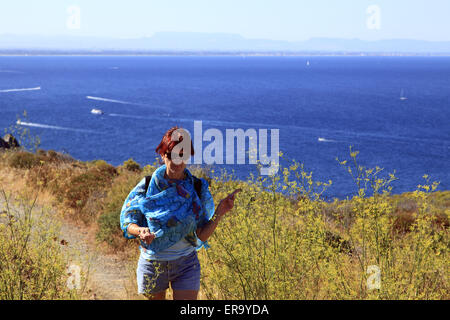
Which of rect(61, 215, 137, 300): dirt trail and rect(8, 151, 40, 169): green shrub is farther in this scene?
rect(8, 151, 40, 169): green shrub

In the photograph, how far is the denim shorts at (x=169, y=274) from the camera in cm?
347

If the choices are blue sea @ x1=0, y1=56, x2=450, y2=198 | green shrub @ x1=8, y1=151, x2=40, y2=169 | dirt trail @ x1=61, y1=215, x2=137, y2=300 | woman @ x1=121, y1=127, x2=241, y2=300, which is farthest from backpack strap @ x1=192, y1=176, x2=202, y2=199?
blue sea @ x1=0, y1=56, x2=450, y2=198

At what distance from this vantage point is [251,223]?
14.5 ft

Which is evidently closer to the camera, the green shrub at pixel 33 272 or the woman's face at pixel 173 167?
the woman's face at pixel 173 167

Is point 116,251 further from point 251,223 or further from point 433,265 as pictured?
point 433,265

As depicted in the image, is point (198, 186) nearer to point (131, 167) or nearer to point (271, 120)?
point (131, 167)

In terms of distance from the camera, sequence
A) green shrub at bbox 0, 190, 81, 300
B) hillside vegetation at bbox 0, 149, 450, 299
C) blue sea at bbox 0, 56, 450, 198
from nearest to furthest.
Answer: green shrub at bbox 0, 190, 81, 300
hillside vegetation at bbox 0, 149, 450, 299
blue sea at bbox 0, 56, 450, 198

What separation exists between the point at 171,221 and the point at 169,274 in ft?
1.39

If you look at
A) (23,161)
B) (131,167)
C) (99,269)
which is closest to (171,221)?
(99,269)

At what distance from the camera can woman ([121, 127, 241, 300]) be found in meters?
3.37

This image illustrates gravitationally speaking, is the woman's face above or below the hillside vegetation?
above

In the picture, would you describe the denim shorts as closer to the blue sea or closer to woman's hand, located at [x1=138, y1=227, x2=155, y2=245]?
woman's hand, located at [x1=138, y1=227, x2=155, y2=245]

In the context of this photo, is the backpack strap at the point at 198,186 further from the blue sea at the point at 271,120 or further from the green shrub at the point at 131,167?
the blue sea at the point at 271,120

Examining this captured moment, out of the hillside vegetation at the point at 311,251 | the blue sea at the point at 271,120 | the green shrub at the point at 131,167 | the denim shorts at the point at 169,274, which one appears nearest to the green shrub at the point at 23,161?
the green shrub at the point at 131,167
